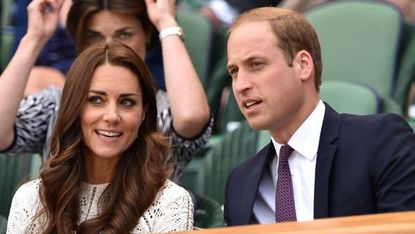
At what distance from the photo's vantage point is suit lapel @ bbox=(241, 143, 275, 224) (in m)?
2.91

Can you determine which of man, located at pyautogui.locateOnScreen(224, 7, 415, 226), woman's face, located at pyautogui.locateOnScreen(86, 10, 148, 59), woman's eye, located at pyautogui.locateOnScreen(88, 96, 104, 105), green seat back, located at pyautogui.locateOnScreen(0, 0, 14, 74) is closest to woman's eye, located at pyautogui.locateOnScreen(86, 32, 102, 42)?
woman's face, located at pyautogui.locateOnScreen(86, 10, 148, 59)

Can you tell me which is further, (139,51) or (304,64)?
Result: (139,51)

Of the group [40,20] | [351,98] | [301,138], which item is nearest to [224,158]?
[351,98]

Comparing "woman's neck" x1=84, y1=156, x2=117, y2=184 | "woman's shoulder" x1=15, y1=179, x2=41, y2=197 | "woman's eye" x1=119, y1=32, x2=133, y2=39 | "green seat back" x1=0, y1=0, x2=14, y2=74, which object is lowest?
"green seat back" x1=0, y1=0, x2=14, y2=74

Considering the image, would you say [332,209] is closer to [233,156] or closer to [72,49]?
[233,156]

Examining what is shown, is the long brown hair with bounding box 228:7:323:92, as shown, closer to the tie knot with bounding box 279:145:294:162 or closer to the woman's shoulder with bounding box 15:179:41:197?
the tie knot with bounding box 279:145:294:162

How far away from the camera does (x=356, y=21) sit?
4.48 m

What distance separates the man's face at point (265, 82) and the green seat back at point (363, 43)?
1.55 m

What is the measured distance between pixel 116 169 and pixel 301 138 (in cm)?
56

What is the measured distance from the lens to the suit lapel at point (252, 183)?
291 centimetres

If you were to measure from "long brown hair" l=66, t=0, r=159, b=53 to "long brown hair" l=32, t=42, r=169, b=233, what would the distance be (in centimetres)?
74

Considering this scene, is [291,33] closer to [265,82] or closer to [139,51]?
[265,82]

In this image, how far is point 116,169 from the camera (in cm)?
296

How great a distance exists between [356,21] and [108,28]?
51.1 inches
